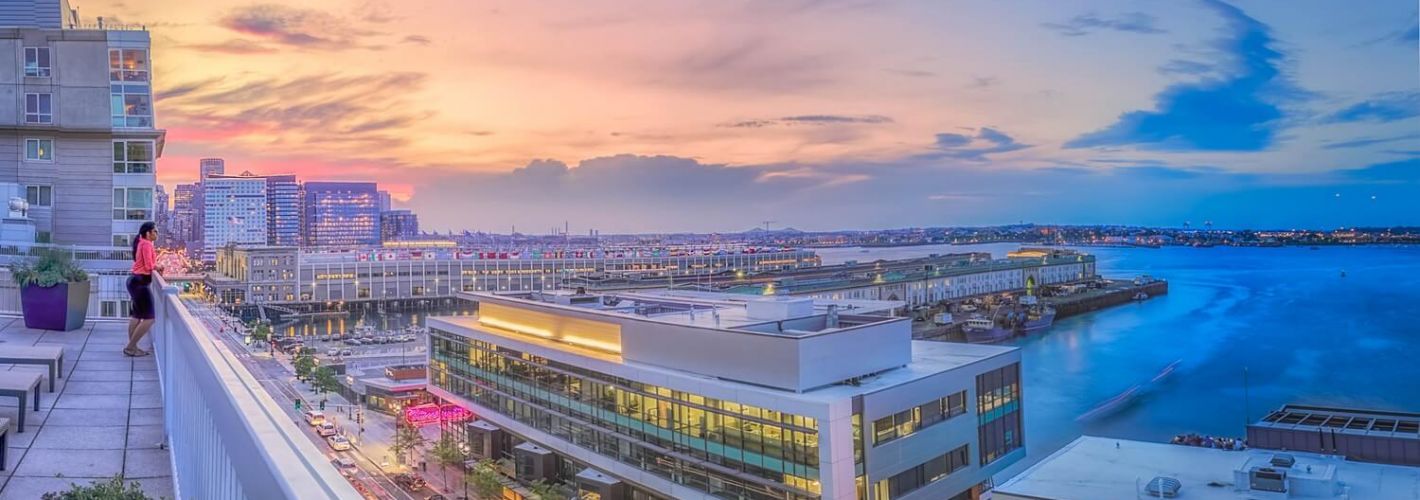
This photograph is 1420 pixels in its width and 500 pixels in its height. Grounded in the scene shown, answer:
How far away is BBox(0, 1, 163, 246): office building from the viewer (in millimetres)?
8500

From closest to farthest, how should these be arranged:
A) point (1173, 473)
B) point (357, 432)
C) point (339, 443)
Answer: point (1173, 473)
point (339, 443)
point (357, 432)

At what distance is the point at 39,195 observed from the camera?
360 inches

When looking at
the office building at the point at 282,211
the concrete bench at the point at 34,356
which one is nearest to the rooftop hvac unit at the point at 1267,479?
the concrete bench at the point at 34,356

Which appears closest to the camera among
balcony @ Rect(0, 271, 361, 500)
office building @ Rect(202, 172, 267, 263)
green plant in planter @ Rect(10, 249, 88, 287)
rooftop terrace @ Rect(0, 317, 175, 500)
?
balcony @ Rect(0, 271, 361, 500)

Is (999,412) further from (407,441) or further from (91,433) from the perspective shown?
(407,441)

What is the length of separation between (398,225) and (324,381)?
12214cm

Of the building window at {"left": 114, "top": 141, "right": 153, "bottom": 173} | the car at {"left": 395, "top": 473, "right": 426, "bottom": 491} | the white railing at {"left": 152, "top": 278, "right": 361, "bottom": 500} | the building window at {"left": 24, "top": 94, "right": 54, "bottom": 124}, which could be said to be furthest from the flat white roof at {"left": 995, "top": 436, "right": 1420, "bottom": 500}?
the car at {"left": 395, "top": 473, "right": 426, "bottom": 491}

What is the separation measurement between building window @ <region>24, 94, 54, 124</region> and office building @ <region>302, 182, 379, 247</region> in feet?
400

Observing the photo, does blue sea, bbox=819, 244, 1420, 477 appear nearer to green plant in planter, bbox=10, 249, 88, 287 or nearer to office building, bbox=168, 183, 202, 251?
green plant in planter, bbox=10, 249, 88, 287

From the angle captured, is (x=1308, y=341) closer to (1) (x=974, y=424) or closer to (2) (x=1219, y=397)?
(2) (x=1219, y=397)

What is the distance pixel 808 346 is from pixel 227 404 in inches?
415

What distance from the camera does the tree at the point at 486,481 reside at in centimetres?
1520

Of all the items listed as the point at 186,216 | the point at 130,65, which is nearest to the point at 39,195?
the point at 130,65

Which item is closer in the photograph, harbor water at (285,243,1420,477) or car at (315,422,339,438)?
car at (315,422,339,438)
